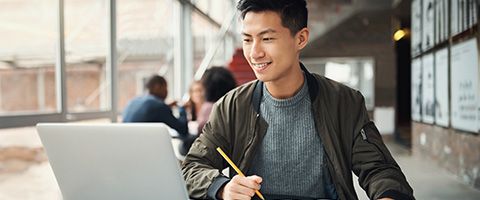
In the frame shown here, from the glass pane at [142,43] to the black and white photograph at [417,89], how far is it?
8.89ft

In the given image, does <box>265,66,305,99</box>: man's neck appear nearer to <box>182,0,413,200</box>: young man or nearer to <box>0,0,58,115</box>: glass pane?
<box>182,0,413,200</box>: young man

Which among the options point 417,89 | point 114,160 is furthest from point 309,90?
point 417,89

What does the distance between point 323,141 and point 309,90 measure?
135 mm

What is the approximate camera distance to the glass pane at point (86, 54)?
3053 mm

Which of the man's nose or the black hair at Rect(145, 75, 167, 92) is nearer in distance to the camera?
the man's nose

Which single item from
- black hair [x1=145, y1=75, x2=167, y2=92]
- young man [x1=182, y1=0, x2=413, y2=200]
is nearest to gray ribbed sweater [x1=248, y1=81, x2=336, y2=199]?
young man [x1=182, y1=0, x2=413, y2=200]

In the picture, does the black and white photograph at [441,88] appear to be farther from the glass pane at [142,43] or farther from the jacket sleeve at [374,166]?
the jacket sleeve at [374,166]

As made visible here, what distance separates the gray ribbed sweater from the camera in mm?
1239

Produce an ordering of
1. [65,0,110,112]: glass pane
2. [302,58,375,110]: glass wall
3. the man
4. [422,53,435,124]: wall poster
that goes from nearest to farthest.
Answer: [65,0,110,112]: glass pane → the man → [422,53,435,124]: wall poster → [302,58,375,110]: glass wall

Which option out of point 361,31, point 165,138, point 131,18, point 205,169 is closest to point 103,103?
point 131,18

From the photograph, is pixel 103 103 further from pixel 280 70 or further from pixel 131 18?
pixel 280 70

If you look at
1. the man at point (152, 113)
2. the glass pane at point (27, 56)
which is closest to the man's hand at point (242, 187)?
the glass pane at point (27, 56)

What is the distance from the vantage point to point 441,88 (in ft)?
14.7

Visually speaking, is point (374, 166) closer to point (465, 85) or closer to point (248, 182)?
point (248, 182)
